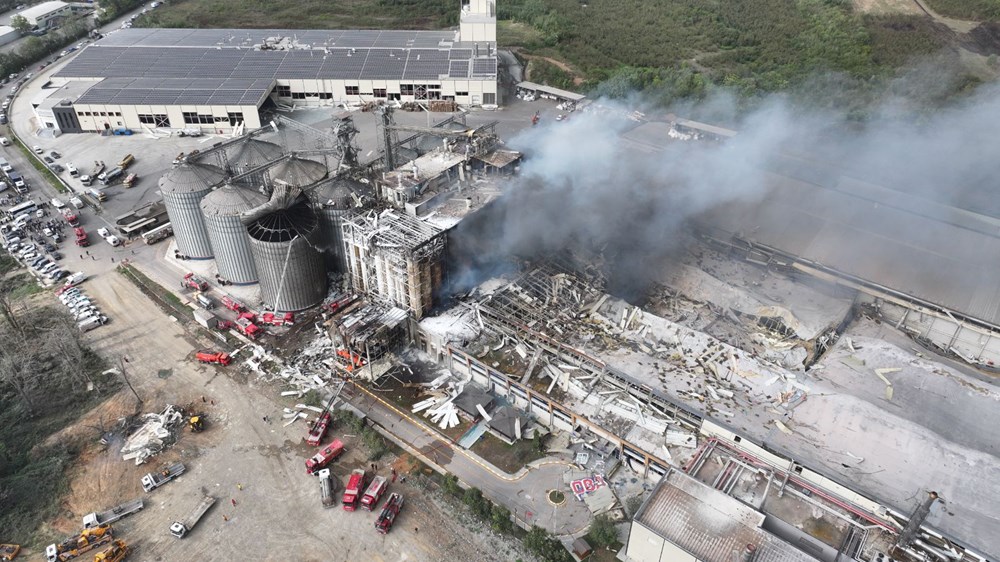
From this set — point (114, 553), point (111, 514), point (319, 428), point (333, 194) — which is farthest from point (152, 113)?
point (114, 553)

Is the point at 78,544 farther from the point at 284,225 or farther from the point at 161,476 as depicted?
the point at 284,225

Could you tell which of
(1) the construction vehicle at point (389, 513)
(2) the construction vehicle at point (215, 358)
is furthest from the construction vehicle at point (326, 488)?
(2) the construction vehicle at point (215, 358)

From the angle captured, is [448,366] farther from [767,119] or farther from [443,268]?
[767,119]

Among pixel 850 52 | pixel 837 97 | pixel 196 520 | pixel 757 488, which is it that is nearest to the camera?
pixel 757 488

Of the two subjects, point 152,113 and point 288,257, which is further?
point 152,113

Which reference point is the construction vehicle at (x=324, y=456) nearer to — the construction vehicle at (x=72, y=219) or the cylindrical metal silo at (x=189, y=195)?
the cylindrical metal silo at (x=189, y=195)

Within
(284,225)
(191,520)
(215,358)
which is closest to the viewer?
(191,520)

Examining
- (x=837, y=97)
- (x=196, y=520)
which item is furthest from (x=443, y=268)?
(x=837, y=97)
